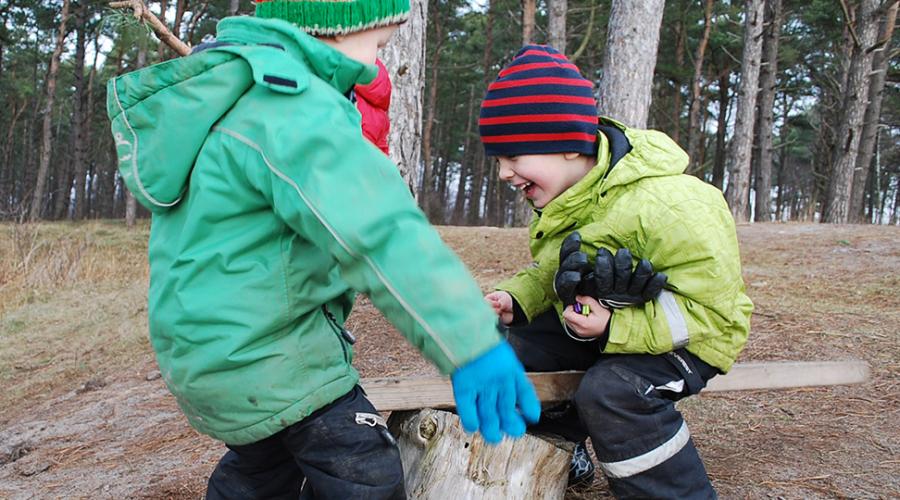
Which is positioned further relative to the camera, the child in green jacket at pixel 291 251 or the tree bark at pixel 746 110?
the tree bark at pixel 746 110

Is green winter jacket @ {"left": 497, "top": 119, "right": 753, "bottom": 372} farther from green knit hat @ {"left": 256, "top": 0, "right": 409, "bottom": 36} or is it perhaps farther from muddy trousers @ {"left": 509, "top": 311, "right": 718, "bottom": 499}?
green knit hat @ {"left": 256, "top": 0, "right": 409, "bottom": 36}

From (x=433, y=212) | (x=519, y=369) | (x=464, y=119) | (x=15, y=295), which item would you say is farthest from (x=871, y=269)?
(x=464, y=119)

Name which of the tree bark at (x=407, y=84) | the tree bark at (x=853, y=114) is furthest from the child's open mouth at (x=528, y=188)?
the tree bark at (x=853, y=114)

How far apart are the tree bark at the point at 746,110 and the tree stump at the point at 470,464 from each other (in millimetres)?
12415

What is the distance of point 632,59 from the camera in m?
6.77

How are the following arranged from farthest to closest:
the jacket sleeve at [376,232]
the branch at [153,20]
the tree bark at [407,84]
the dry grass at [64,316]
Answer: the dry grass at [64,316], the tree bark at [407,84], the branch at [153,20], the jacket sleeve at [376,232]

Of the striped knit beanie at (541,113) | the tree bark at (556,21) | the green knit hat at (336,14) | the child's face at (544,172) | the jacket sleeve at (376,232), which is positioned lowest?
the jacket sleeve at (376,232)

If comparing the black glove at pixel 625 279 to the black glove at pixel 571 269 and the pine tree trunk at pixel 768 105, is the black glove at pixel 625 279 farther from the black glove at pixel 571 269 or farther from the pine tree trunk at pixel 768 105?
the pine tree trunk at pixel 768 105

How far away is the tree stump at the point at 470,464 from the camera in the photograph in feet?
6.86

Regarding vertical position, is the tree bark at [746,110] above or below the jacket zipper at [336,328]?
above

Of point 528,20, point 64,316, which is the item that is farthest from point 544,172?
point 528,20

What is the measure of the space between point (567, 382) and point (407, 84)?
264 centimetres

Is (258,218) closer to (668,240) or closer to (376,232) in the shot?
(376,232)

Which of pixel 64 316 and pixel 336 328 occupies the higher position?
pixel 336 328
